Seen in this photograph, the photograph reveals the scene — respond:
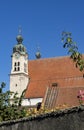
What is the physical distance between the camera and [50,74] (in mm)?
54562

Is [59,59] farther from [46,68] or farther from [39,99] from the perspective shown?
[39,99]

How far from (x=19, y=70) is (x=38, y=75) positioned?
143 inches

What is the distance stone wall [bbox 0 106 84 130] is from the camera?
18.3 ft

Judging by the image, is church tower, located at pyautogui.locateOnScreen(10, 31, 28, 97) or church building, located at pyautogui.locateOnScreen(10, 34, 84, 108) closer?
church building, located at pyautogui.locateOnScreen(10, 34, 84, 108)

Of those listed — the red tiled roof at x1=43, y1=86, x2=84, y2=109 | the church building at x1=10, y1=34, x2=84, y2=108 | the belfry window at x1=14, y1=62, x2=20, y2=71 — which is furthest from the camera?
the belfry window at x1=14, y1=62, x2=20, y2=71

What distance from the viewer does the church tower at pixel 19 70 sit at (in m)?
55.8

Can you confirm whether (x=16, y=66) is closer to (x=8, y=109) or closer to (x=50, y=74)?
(x=50, y=74)

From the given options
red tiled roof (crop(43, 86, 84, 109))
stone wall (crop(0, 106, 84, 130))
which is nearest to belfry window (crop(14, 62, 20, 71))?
red tiled roof (crop(43, 86, 84, 109))

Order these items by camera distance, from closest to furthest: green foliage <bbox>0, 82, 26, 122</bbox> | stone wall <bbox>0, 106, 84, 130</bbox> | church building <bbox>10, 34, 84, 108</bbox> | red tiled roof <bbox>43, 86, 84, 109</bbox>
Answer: stone wall <bbox>0, 106, 84, 130</bbox> → green foliage <bbox>0, 82, 26, 122</bbox> → red tiled roof <bbox>43, 86, 84, 109</bbox> → church building <bbox>10, 34, 84, 108</bbox>

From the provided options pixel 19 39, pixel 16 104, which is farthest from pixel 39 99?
pixel 16 104

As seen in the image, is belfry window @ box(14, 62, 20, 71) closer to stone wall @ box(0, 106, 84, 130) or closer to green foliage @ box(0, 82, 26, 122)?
green foliage @ box(0, 82, 26, 122)

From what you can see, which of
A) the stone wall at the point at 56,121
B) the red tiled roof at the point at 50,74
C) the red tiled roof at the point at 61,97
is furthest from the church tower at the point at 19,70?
the stone wall at the point at 56,121

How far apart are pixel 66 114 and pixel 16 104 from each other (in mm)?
10123

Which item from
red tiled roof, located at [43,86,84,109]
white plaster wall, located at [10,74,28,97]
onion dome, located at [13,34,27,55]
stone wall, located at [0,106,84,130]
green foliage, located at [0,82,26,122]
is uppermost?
onion dome, located at [13,34,27,55]
